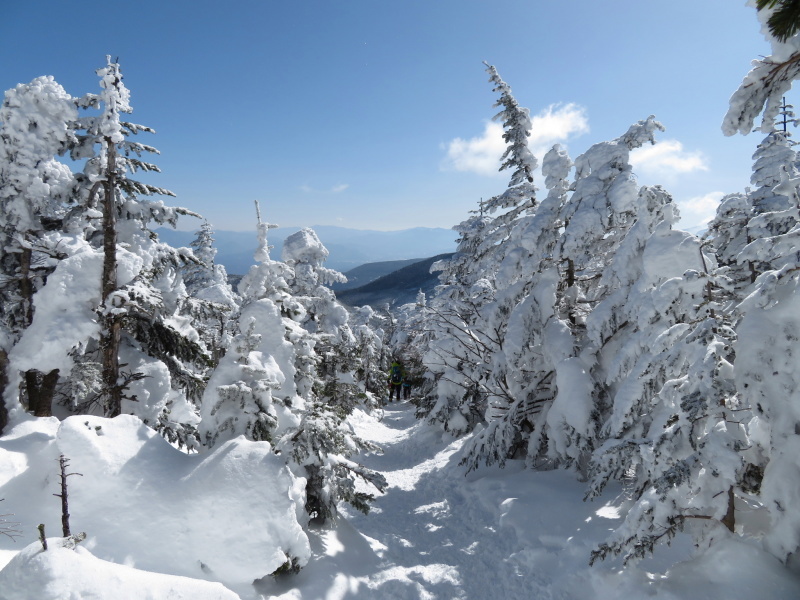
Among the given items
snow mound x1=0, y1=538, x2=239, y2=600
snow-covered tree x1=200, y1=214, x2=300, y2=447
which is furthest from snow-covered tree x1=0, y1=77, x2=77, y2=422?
snow mound x1=0, y1=538, x2=239, y2=600

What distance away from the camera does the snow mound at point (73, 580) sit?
14.1 feet

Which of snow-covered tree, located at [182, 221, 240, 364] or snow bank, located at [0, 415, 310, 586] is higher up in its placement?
snow-covered tree, located at [182, 221, 240, 364]

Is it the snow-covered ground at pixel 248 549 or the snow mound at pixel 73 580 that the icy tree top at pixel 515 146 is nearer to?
the snow-covered ground at pixel 248 549

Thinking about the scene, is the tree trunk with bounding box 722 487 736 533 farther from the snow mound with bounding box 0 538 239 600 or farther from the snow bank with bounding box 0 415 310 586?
the snow mound with bounding box 0 538 239 600

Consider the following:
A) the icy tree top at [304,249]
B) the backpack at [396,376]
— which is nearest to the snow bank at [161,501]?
the icy tree top at [304,249]

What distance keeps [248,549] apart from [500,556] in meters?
5.22

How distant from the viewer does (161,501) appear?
251 inches

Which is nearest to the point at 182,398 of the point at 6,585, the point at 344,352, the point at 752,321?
the point at 6,585

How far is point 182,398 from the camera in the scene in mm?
11711

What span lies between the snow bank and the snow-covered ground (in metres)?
0.02

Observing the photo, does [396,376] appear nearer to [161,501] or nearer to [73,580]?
[161,501]

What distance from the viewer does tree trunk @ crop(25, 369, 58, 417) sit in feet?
31.0

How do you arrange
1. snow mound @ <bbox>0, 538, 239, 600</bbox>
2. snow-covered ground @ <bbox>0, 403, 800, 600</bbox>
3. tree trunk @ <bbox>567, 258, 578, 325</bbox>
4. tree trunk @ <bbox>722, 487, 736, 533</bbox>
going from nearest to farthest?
snow mound @ <bbox>0, 538, 239, 600</bbox>
snow-covered ground @ <bbox>0, 403, 800, 600</bbox>
tree trunk @ <bbox>722, 487, 736, 533</bbox>
tree trunk @ <bbox>567, 258, 578, 325</bbox>

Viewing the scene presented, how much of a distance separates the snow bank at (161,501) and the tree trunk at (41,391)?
8.72ft
